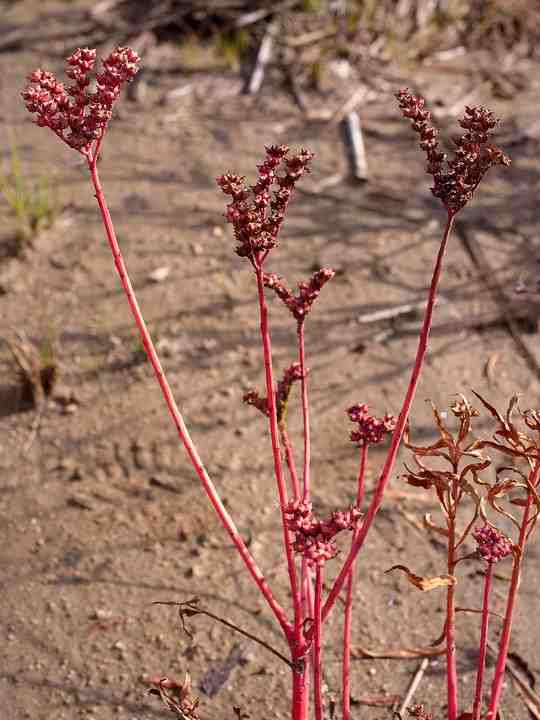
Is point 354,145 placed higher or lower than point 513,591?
higher

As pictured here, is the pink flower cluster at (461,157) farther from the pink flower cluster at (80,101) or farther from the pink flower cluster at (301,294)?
the pink flower cluster at (80,101)

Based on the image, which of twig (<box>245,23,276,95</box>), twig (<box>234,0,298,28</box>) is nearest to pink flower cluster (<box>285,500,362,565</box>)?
twig (<box>245,23,276,95</box>)

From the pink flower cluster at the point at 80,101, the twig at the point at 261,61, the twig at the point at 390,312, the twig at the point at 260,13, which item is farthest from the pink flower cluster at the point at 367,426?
the twig at the point at 260,13

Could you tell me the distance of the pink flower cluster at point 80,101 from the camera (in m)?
1.63

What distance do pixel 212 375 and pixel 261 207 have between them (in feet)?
5.72

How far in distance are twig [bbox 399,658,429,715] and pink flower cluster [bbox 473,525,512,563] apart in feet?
2.35

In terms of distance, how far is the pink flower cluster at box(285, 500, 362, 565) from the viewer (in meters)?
1.62

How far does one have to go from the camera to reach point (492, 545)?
5.94ft

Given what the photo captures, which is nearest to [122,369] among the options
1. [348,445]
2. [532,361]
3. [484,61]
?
[348,445]

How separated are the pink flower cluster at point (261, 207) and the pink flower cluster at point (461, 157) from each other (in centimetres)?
20

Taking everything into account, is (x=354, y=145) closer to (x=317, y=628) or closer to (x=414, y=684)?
(x=414, y=684)

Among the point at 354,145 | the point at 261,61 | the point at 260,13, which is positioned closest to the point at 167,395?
the point at 354,145

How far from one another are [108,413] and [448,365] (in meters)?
1.22

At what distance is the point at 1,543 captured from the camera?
274cm
